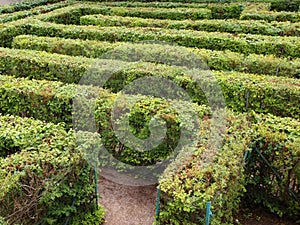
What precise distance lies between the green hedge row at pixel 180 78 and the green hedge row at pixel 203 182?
247cm

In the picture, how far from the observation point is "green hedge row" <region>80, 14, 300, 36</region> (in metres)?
13.2

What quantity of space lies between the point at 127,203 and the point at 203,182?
2659mm

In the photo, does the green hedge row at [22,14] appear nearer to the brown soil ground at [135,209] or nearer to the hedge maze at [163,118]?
the hedge maze at [163,118]

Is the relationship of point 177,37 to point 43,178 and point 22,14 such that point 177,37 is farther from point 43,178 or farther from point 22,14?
point 22,14

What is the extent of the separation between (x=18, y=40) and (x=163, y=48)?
5225 millimetres

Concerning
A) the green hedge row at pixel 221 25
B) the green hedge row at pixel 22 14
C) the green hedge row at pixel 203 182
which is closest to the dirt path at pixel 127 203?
the green hedge row at pixel 203 182

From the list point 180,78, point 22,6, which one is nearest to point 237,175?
point 180,78

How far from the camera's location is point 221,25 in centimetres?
1399

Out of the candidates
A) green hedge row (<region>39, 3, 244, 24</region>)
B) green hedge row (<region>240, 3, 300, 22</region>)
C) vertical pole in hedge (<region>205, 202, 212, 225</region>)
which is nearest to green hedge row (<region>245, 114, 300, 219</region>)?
vertical pole in hedge (<region>205, 202, 212, 225</region>)

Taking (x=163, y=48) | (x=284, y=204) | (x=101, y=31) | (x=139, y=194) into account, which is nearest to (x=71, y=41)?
(x=101, y=31)

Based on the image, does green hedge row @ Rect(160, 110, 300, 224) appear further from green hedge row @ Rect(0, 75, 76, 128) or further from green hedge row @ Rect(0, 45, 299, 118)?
green hedge row @ Rect(0, 75, 76, 128)

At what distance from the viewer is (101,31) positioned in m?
13.2

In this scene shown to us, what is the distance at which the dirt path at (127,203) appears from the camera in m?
7.09

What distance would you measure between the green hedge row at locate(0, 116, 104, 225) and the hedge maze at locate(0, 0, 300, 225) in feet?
0.06
